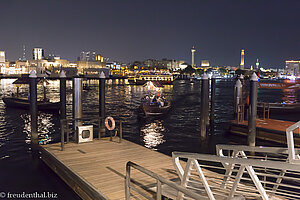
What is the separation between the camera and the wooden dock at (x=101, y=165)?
7969mm

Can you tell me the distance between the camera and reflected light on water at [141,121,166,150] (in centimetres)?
1845

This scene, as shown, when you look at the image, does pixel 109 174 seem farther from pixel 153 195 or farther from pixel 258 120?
pixel 258 120

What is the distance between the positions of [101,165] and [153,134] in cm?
1173

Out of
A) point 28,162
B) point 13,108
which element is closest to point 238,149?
point 28,162

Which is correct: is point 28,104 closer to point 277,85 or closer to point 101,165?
point 101,165

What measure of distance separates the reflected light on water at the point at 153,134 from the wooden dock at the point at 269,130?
208 inches

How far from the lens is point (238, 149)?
5930mm

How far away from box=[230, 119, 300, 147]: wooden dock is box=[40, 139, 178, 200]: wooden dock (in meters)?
9.09

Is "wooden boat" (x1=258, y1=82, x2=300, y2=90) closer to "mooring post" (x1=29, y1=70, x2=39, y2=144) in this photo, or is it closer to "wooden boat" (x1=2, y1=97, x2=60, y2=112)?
"mooring post" (x1=29, y1=70, x2=39, y2=144)

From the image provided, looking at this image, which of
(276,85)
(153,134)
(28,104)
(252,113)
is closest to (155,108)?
(153,134)

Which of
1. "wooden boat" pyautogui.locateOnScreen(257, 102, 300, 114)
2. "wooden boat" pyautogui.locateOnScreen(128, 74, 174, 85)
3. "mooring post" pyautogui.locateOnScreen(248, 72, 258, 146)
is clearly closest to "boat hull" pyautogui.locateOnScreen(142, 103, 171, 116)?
"wooden boat" pyautogui.locateOnScreen(257, 102, 300, 114)

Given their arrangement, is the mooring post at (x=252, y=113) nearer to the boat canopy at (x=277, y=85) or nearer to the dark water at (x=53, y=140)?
the dark water at (x=53, y=140)

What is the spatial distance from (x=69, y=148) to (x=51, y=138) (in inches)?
324

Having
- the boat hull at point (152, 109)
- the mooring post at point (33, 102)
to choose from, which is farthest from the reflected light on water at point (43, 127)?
the boat hull at point (152, 109)
